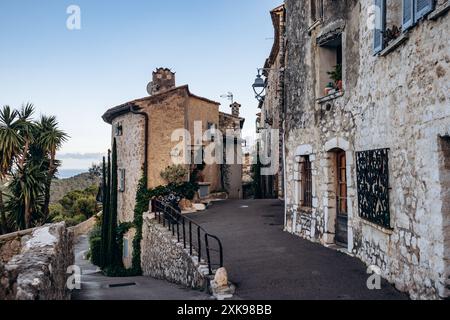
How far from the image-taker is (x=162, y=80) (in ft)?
67.9

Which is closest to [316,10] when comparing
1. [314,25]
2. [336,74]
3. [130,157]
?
[314,25]

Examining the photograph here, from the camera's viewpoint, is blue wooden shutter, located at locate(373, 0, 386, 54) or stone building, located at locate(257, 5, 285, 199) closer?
blue wooden shutter, located at locate(373, 0, 386, 54)

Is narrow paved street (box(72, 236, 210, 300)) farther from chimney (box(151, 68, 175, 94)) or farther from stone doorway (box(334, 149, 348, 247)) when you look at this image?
chimney (box(151, 68, 175, 94))

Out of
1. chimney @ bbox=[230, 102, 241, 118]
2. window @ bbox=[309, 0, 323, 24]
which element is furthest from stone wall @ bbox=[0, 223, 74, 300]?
chimney @ bbox=[230, 102, 241, 118]

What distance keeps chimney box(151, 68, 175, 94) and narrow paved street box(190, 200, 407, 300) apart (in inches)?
428

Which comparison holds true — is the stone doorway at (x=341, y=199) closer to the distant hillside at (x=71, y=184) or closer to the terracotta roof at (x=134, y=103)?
the terracotta roof at (x=134, y=103)

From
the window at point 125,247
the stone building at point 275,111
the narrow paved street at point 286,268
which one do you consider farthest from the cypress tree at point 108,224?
the stone building at point 275,111

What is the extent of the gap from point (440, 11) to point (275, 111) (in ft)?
52.5

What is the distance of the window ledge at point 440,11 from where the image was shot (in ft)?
14.8

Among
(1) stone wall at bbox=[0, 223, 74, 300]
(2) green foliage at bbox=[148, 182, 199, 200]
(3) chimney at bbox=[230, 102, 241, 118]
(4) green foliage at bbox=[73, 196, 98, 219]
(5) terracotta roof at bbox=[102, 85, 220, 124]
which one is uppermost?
(3) chimney at bbox=[230, 102, 241, 118]

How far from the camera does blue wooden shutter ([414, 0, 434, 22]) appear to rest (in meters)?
4.86
